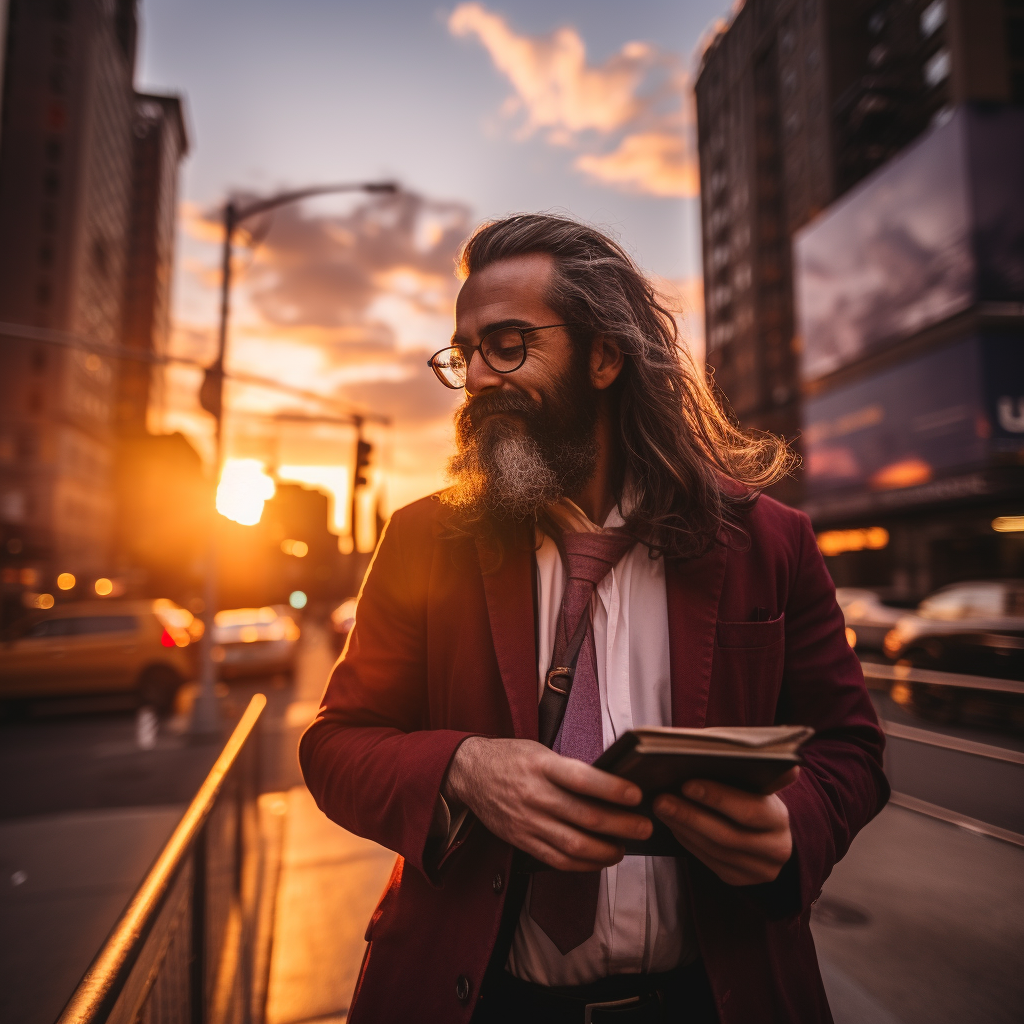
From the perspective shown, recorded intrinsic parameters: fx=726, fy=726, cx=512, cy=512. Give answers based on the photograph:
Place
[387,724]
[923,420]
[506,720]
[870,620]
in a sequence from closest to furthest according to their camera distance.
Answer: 1. [506,720]
2. [387,724]
3. [870,620]
4. [923,420]

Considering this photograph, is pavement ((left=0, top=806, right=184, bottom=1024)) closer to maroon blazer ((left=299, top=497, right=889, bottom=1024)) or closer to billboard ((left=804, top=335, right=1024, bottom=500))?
maroon blazer ((left=299, top=497, right=889, bottom=1024))

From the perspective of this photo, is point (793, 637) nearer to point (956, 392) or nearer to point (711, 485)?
point (711, 485)

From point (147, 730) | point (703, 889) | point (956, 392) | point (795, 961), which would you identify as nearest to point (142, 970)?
point (703, 889)

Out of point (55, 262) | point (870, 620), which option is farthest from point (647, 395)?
point (55, 262)

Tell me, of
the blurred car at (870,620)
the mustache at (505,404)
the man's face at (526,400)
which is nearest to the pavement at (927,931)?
the man's face at (526,400)

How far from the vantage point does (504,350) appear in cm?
172

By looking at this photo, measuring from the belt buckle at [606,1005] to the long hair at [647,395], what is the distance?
0.84 metres

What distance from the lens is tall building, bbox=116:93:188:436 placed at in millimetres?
91250

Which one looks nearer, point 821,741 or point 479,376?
point 821,741

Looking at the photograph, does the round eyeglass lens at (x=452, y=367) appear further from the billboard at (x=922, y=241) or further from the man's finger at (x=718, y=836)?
the billboard at (x=922, y=241)

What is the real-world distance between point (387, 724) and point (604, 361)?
1026 mm

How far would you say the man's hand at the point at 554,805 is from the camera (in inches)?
41.7

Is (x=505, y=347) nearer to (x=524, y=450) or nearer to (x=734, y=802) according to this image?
(x=524, y=450)

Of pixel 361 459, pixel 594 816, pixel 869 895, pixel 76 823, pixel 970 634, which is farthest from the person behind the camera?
pixel 361 459
